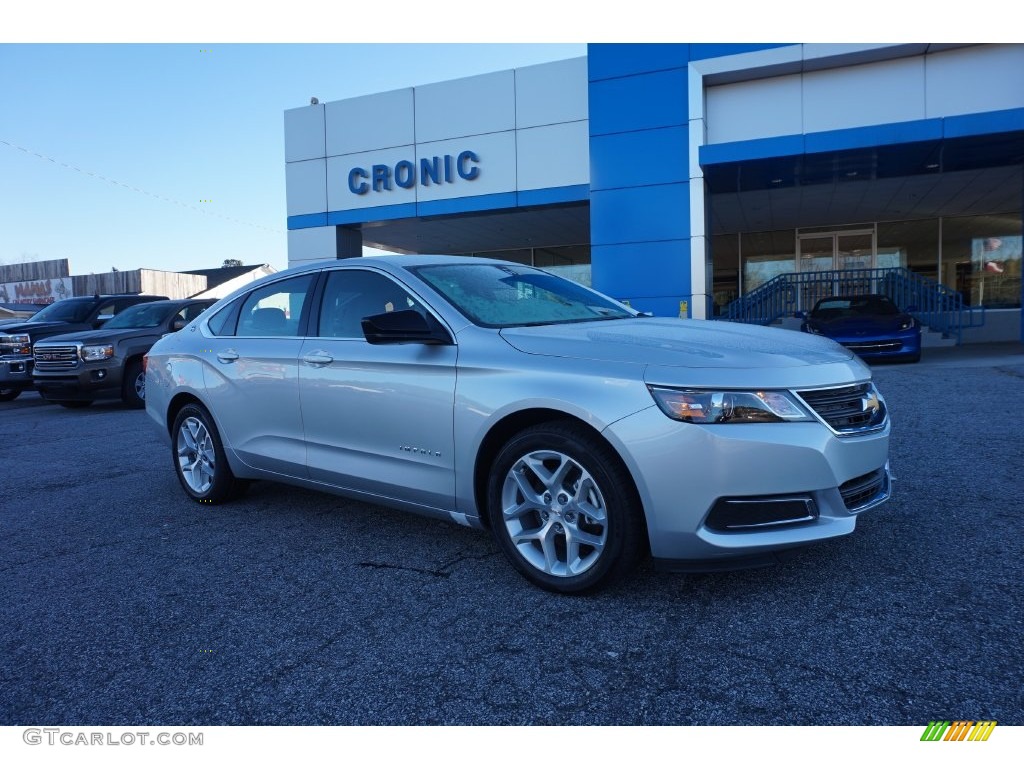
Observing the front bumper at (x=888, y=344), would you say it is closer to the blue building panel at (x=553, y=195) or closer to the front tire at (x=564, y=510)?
the blue building panel at (x=553, y=195)

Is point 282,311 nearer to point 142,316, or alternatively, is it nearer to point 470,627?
point 470,627

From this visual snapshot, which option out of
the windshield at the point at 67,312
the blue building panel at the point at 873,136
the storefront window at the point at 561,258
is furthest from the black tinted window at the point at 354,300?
the storefront window at the point at 561,258

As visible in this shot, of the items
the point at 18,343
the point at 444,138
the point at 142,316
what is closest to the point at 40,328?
the point at 18,343

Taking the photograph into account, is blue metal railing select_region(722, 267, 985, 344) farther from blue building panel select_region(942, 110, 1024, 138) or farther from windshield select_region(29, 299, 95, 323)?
windshield select_region(29, 299, 95, 323)

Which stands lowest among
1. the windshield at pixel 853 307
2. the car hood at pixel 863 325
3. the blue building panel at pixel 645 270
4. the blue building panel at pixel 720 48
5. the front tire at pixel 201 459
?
the front tire at pixel 201 459

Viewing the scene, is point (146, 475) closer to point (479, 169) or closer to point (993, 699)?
point (993, 699)

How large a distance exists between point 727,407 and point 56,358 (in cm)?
1079

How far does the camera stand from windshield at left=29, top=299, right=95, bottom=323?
12891 mm

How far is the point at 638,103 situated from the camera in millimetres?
15227

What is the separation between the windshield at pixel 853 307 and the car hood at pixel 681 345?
39.6 ft

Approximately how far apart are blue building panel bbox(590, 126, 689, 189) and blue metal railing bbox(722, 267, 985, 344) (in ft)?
17.4

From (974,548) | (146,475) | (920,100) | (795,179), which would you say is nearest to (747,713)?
(974,548)

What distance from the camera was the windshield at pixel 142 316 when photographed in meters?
11.6

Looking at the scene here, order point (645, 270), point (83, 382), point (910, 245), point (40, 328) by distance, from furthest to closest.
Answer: point (910, 245) → point (645, 270) → point (40, 328) → point (83, 382)
